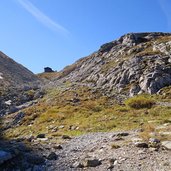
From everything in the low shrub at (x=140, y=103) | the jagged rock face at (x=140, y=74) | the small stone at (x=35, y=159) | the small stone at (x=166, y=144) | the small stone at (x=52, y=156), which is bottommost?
the small stone at (x=35, y=159)

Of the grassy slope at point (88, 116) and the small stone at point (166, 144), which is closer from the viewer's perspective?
the small stone at point (166, 144)

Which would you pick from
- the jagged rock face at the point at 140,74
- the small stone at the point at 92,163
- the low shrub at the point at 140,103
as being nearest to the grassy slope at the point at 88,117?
the low shrub at the point at 140,103

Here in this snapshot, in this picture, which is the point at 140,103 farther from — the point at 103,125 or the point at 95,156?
the point at 95,156

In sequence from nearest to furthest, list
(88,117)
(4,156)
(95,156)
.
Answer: (4,156), (95,156), (88,117)

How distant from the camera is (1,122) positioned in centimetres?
4041

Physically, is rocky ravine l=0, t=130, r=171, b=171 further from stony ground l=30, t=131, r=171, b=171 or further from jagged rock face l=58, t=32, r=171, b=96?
jagged rock face l=58, t=32, r=171, b=96

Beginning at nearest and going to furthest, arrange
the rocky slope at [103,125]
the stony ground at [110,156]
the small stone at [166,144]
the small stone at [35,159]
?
1. the stony ground at [110,156]
2. the rocky slope at [103,125]
3. the small stone at [35,159]
4. the small stone at [166,144]

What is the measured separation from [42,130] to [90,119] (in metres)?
5.25

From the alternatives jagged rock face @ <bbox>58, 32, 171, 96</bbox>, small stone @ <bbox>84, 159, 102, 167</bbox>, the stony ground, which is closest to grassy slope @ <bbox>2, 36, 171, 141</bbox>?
jagged rock face @ <bbox>58, 32, 171, 96</bbox>

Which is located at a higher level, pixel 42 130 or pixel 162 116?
pixel 162 116

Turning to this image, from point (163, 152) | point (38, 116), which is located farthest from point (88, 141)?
point (38, 116)

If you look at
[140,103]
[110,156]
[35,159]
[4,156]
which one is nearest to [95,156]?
[110,156]

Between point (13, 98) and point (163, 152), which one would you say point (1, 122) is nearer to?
point (13, 98)

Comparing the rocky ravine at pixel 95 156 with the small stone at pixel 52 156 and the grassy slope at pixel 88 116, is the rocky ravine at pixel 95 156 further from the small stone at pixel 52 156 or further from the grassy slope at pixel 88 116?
the grassy slope at pixel 88 116
